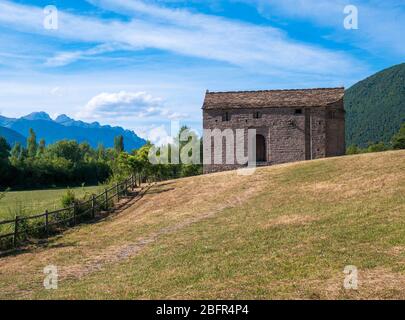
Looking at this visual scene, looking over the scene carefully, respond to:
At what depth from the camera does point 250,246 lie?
15.1 m

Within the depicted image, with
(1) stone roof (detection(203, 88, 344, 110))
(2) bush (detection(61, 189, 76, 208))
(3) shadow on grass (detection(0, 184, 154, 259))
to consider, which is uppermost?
(1) stone roof (detection(203, 88, 344, 110))

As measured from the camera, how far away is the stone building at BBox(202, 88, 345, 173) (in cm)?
4228

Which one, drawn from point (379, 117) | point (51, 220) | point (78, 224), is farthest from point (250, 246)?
point (379, 117)

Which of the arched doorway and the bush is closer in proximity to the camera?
the bush

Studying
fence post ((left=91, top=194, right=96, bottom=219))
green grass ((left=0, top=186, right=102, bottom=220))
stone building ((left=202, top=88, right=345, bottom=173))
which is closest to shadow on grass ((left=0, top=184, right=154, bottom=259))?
fence post ((left=91, top=194, right=96, bottom=219))

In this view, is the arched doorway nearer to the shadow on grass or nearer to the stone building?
the stone building

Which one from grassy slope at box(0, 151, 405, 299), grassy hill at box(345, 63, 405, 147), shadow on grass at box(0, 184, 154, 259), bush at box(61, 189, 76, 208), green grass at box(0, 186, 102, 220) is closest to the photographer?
grassy slope at box(0, 151, 405, 299)

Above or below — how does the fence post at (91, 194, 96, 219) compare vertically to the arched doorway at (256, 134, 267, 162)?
below

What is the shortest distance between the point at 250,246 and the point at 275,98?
31121 millimetres

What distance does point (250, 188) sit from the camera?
30.0m

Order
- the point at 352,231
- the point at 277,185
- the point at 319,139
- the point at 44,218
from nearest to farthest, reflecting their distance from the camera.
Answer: the point at 352,231
the point at 44,218
the point at 277,185
the point at 319,139
